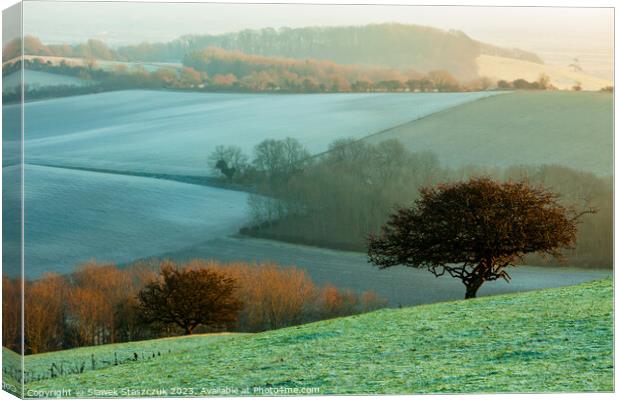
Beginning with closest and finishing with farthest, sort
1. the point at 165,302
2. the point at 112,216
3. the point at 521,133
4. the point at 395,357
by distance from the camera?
the point at 395,357 < the point at 112,216 < the point at 165,302 < the point at 521,133

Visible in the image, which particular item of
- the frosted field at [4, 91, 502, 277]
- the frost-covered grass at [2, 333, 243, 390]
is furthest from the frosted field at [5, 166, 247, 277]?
the frost-covered grass at [2, 333, 243, 390]

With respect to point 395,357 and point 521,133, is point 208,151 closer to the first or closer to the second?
point 395,357

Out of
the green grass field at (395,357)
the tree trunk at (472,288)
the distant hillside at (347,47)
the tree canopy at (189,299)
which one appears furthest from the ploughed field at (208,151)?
the green grass field at (395,357)

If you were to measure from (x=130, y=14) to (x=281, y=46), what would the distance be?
1963mm

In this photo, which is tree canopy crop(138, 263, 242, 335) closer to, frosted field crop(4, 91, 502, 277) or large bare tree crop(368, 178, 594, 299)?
frosted field crop(4, 91, 502, 277)

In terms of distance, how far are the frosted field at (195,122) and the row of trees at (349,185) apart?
0.21m

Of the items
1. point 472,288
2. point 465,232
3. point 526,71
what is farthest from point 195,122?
point 526,71

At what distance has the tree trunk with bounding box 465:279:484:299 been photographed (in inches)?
731

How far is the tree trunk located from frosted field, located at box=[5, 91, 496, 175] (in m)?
2.31

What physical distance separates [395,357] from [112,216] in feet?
12.8

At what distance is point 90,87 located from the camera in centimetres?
1852

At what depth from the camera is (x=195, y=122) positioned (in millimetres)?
18688

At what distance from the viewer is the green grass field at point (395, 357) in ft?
56.4

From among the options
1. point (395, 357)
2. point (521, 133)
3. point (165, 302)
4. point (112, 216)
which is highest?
point (521, 133)
